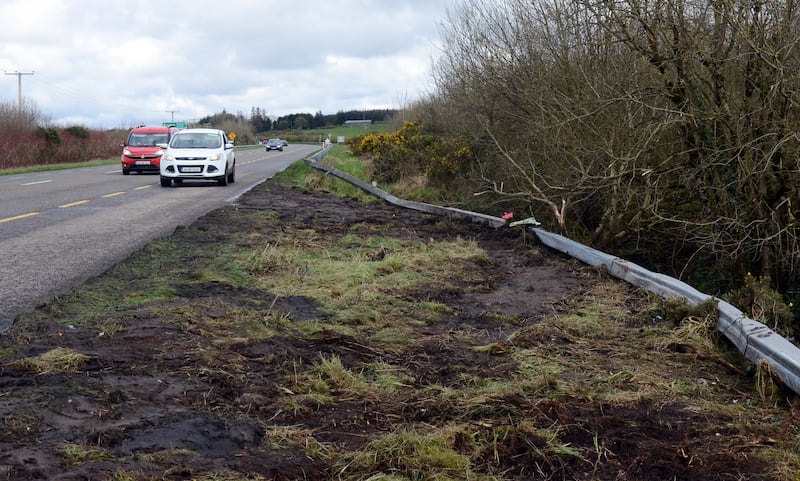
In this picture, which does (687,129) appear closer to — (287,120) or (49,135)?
(49,135)

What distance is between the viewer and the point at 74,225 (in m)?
12.6

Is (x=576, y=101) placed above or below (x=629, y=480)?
above

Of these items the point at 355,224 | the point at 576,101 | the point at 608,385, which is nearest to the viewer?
the point at 608,385

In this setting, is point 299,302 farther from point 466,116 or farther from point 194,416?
point 466,116

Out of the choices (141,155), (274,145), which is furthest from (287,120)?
(141,155)

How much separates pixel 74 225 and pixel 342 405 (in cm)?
956

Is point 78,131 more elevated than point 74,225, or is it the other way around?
point 78,131

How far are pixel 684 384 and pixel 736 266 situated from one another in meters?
5.63

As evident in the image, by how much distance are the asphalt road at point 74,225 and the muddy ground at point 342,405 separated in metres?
1.71

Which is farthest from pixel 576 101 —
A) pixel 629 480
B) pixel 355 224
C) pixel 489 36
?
pixel 629 480

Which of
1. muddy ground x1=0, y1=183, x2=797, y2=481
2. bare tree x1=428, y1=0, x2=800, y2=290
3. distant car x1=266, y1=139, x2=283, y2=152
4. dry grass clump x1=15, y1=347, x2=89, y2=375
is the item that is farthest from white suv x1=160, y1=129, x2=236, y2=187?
distant car x1=266, y1=139, x2=283, y2=152

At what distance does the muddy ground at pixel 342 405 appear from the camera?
11.5 feet

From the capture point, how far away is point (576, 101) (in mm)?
10797

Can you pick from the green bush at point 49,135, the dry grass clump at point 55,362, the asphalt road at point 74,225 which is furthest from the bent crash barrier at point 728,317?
the green bush at point 49,135
